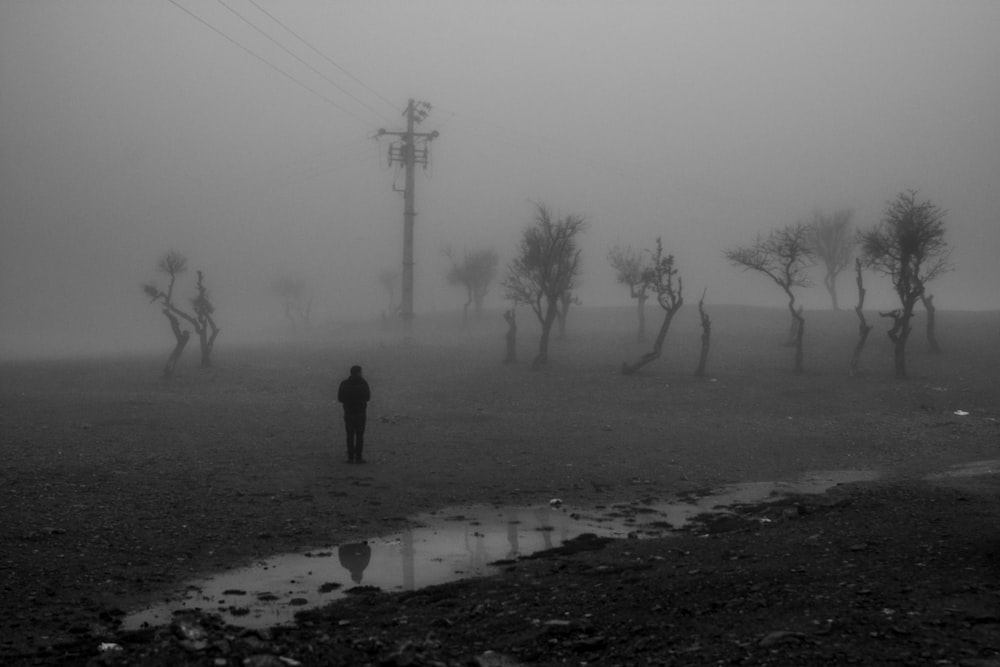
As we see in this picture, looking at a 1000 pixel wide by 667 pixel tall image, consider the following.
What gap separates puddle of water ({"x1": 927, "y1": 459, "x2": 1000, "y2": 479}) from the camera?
63.9 feet

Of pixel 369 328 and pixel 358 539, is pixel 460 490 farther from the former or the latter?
pixel 369 328

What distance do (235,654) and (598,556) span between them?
18.8 feet

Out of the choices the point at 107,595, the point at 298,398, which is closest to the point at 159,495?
the point at 107,595

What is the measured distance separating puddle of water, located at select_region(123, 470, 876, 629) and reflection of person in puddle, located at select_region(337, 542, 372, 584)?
1 cm

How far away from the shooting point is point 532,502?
17781 millimetres

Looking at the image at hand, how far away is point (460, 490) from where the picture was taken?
62.2ft

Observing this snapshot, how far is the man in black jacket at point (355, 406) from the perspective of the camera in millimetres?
21594

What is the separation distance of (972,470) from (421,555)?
46.1 feet

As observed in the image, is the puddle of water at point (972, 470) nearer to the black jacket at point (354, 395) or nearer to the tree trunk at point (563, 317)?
the black jacket at point (354, 395)

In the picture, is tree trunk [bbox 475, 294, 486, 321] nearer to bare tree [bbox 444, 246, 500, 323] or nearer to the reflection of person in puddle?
bare tree [bbox 444, 246, 500, 323]

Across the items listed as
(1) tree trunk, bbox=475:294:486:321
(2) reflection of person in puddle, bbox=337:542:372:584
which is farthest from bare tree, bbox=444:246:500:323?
(2) reflection of person in puddle, bbox=337:542:372:584

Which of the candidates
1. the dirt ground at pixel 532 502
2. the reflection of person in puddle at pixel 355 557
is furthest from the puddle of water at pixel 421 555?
the dirt ground at pixel 532 502

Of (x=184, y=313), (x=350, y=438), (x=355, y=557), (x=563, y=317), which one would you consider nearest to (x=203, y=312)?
(x=184, y=313)

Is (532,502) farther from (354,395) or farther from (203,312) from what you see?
(203,312)
